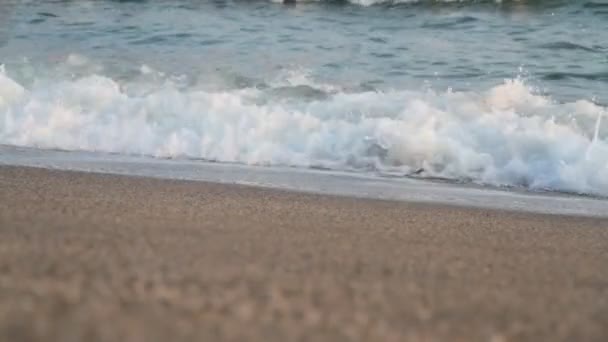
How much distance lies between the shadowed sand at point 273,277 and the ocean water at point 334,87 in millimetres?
2008

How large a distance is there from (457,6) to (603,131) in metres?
4.90

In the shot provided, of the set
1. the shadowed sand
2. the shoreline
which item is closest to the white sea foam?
the shoreline

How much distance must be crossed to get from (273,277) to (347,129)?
3.34 meters

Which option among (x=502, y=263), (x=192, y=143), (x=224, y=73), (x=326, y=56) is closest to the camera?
(x=502, y=263)

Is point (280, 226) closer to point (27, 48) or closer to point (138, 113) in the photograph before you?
point (138, 113)

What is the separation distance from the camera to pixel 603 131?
4.39 metres

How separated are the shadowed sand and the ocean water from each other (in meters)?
2.01

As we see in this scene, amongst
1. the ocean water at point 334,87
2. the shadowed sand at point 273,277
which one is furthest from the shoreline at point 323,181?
the shadowed sand at point 273,277

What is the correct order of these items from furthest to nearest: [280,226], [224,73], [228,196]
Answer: [224,73]
[228,196]
[280,226]

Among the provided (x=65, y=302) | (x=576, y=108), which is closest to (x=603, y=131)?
(x=576, y=108)

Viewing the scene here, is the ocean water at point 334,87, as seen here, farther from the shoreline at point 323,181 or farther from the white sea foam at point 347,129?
the shoreline at point 323,181

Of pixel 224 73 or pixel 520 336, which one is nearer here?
pixel 520 336

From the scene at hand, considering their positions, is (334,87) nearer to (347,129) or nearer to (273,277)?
(347,129)

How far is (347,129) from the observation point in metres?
4.33
